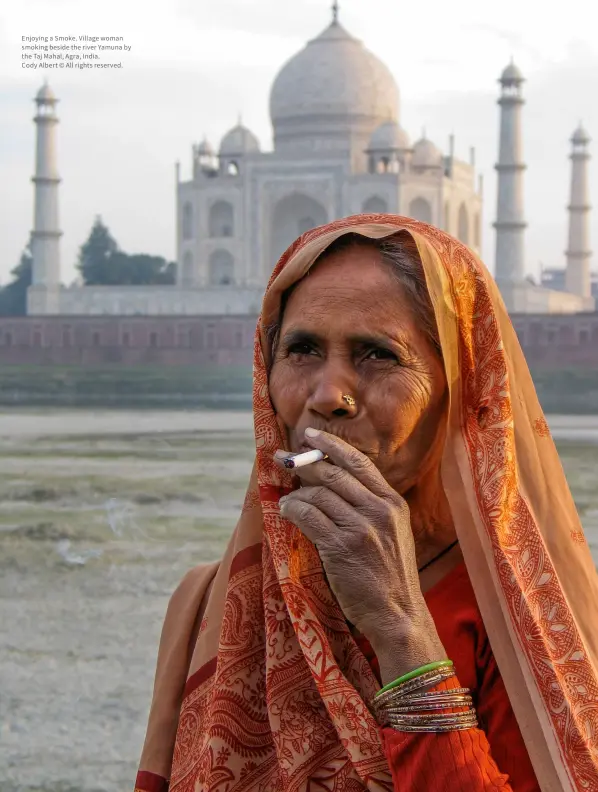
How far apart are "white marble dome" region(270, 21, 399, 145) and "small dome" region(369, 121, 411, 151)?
29.9 inches

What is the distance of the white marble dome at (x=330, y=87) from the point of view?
24391mm

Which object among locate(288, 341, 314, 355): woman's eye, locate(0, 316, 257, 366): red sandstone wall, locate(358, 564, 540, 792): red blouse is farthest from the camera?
locate(0, 316, 257, 366): red sandstone wall

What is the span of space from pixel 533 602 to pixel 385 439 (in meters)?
0.13

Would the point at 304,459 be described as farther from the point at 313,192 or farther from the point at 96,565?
the point at 313,192

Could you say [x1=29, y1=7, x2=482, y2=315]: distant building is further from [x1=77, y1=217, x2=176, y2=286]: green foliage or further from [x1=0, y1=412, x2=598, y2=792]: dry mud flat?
[x1=0, y1=412, x2=598, y2=792]: dry mud flat

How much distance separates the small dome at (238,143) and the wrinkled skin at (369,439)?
24861 millimetres

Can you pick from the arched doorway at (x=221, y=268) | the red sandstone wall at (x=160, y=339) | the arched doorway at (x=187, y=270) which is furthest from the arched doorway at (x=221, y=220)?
the red sandstone wall at (x=160, y=339)

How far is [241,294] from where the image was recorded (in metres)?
22.4

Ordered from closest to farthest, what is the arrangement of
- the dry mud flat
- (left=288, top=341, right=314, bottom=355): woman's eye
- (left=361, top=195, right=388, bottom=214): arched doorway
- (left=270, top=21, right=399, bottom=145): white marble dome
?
(left=288, top=341, right=314, bottom=355): woman's eye
the dry mud flat
(left=361, top=195, right=388, bottom=214): arched doorway
(left=270, top=21, right=399, bottom=145): white marble dome

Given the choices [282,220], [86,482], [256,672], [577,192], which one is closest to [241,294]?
[282,220]

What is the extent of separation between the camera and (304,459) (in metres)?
0.70

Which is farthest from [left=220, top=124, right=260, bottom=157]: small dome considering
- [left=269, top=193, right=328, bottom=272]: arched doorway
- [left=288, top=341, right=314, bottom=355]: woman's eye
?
[left=288, top=341, right=314, bottom=355]: woman's eye

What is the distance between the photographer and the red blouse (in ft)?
2.18

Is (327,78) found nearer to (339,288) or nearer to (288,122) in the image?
(288,122)
